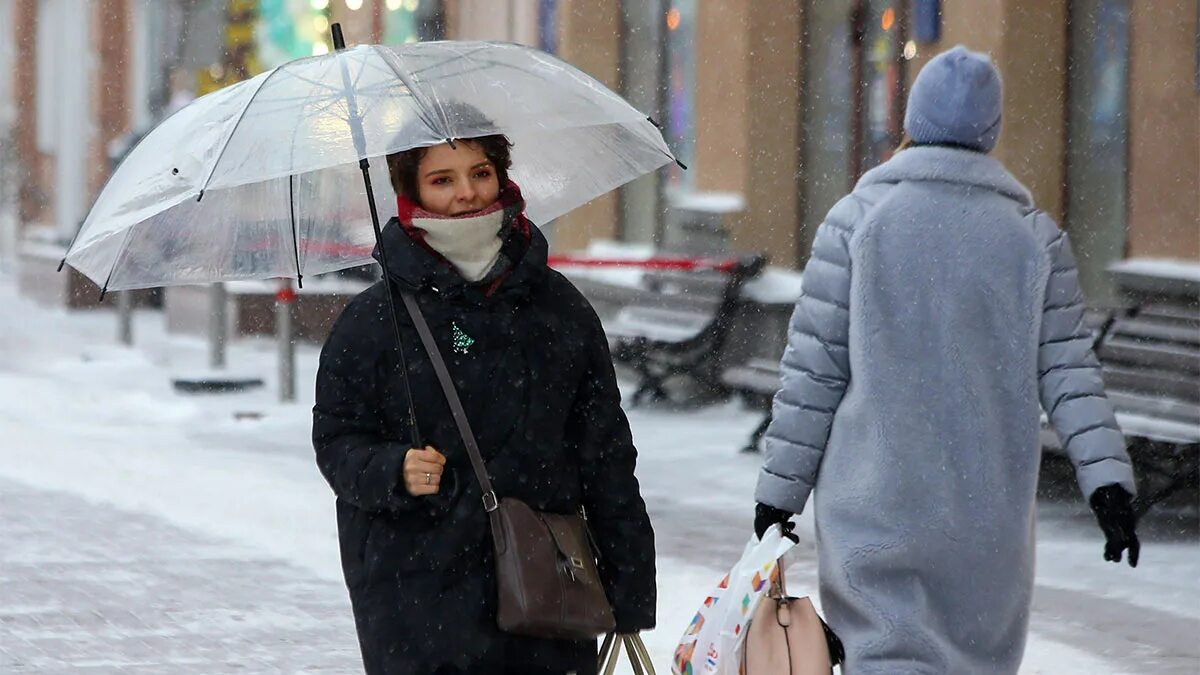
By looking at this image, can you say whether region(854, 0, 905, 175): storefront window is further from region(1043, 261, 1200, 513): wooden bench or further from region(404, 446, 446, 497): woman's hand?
region(404, 446, 446, 497): woman's hand

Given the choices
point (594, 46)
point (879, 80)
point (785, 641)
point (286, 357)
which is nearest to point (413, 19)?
point (594, 46)

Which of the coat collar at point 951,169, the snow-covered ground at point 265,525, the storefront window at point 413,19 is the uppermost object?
the storefront window at point 413,19

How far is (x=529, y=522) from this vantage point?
364 centimetres

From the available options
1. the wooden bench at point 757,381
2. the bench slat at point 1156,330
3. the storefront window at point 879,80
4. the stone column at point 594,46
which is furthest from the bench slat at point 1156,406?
the stone column at point 594,46

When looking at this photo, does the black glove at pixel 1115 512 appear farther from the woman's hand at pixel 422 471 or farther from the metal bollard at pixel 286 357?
the metal bollard at pixel 286 357

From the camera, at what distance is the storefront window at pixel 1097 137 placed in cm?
1153

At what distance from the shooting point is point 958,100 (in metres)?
4.25

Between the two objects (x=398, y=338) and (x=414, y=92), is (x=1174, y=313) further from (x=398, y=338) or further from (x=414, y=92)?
(x=398, y=338)

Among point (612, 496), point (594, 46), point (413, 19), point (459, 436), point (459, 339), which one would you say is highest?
point (413, 19)

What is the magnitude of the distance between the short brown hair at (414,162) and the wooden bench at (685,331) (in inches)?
367

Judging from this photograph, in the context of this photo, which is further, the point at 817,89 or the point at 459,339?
the point at 817,89

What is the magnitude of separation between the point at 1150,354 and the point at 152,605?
14.7 ft

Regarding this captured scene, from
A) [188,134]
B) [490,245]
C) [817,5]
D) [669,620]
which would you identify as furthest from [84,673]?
[817,5]

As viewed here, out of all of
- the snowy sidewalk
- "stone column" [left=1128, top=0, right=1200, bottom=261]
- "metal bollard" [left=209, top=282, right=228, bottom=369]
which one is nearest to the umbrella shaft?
the snowy sidewalk
